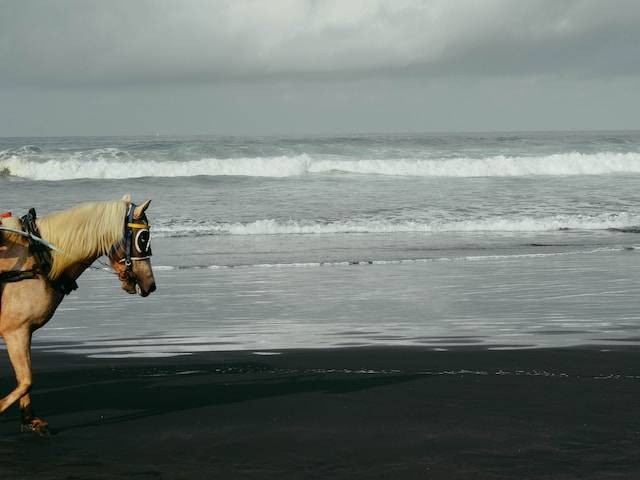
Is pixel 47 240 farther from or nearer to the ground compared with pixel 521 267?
farther from the ground

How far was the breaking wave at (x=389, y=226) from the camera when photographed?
22.9 meters

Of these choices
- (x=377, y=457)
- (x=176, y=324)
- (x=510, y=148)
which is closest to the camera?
(x=377, y=457)

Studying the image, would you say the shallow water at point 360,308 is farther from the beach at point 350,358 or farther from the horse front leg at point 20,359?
the horse front leg at point 20,359

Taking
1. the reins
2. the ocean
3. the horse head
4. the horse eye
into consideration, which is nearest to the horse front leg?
the reins

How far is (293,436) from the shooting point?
229 inches

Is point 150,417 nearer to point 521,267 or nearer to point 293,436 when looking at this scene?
point 293,436

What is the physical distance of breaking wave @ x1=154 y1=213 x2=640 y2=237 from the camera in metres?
22.9

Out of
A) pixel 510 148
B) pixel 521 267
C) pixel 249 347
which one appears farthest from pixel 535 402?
pixel 510 148

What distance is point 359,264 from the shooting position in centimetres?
1622

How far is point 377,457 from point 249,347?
3753 millimetres

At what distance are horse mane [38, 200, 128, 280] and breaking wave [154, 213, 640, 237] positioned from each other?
53.8 ft

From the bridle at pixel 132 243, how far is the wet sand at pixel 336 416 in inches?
43.5

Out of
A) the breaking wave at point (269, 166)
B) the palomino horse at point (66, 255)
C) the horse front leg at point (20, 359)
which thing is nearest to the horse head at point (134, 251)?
the palomino horse at point (66, 255)

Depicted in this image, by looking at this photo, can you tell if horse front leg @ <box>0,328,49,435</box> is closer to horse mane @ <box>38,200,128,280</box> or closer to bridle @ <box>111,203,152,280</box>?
horse mane @ <box>38,200,128,280</box>
